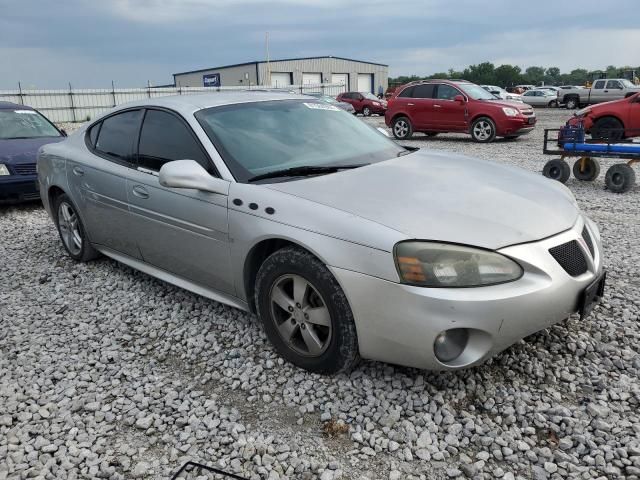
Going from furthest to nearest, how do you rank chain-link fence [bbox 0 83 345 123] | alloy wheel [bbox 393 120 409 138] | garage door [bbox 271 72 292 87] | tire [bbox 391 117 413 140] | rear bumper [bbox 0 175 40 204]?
garage door [bbox 271 72 292 87] < chain-link fence [bbox 0 83 345 123] < alloy wheel [bbox 393 120 409 138] < tire [bbox 391 117 413 140] < rear bumper [bbox 0 175 40 204]

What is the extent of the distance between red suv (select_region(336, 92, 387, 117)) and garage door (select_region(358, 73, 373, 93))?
30.6 metres

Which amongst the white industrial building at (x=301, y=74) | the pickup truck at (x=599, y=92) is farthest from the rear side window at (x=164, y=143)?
the white industrial building at (x=301, y=74)

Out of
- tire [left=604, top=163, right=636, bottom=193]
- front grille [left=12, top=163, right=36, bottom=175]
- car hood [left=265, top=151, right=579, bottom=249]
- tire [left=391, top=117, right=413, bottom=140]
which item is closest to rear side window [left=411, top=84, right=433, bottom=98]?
tire [left=391, top=117, right=413, bottom=140]

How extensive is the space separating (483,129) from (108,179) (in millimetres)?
12246

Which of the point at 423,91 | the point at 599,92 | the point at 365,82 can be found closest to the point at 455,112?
the point at 423,91

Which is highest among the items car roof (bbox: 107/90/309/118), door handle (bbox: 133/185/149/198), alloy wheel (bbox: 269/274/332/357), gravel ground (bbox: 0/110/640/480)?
car roof (bbox: 107/90/309/118)

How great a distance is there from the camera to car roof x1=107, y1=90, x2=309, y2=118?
12.0 ft

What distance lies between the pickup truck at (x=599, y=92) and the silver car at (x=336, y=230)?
79.0 ft

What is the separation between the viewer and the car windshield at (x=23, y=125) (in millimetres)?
8016

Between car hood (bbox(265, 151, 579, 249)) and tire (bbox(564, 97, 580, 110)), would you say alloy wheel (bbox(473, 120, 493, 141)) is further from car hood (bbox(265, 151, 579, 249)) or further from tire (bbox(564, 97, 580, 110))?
tire (bbox(564, 97, 580, 110))

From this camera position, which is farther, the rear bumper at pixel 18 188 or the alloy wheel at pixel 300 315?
the rear bumper at pixel 18 188

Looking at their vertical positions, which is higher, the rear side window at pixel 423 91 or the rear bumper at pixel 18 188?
the rear side window at pixel 423 91

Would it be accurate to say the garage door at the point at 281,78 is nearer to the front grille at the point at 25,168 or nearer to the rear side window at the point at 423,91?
the rear side window at the point at 423,91

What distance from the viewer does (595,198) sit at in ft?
24.3
